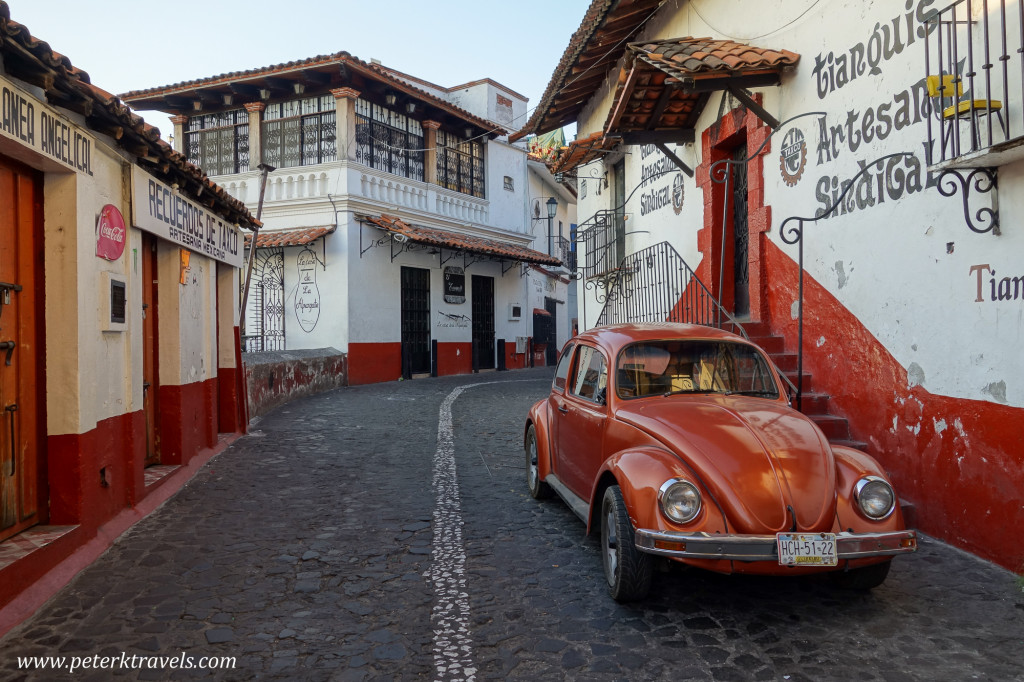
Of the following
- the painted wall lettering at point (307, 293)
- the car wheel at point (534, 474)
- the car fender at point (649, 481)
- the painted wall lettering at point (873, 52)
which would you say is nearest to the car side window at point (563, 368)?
the car wheel at point (534, 474)

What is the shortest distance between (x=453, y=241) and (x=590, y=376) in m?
14.6

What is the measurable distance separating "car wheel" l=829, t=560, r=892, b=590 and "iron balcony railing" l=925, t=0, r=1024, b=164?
2.56 metres

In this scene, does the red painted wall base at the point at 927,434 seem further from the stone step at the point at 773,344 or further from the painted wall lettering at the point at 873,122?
the painted wall lettering at the point at 873,122

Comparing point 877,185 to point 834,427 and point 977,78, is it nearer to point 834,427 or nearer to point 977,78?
point 977,78

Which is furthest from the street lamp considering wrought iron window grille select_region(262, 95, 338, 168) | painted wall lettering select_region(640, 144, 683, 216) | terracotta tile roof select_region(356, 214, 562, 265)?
painted wall lettering select_region(640, 144, 683, 216)

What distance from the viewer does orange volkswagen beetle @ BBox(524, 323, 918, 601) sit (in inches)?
140

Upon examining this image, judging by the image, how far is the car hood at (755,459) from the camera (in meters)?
3.60

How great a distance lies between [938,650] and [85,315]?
5.58m

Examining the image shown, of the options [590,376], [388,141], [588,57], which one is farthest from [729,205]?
[388,141]

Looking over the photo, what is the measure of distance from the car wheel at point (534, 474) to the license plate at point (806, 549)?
2822mm

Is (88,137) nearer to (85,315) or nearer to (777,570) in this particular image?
(85,315)

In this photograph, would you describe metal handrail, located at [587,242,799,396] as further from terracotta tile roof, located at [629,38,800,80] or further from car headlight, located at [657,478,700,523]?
car headlight, located at [657,478,700,523]

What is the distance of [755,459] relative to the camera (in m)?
3.80

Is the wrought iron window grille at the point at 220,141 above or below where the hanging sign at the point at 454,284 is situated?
above
